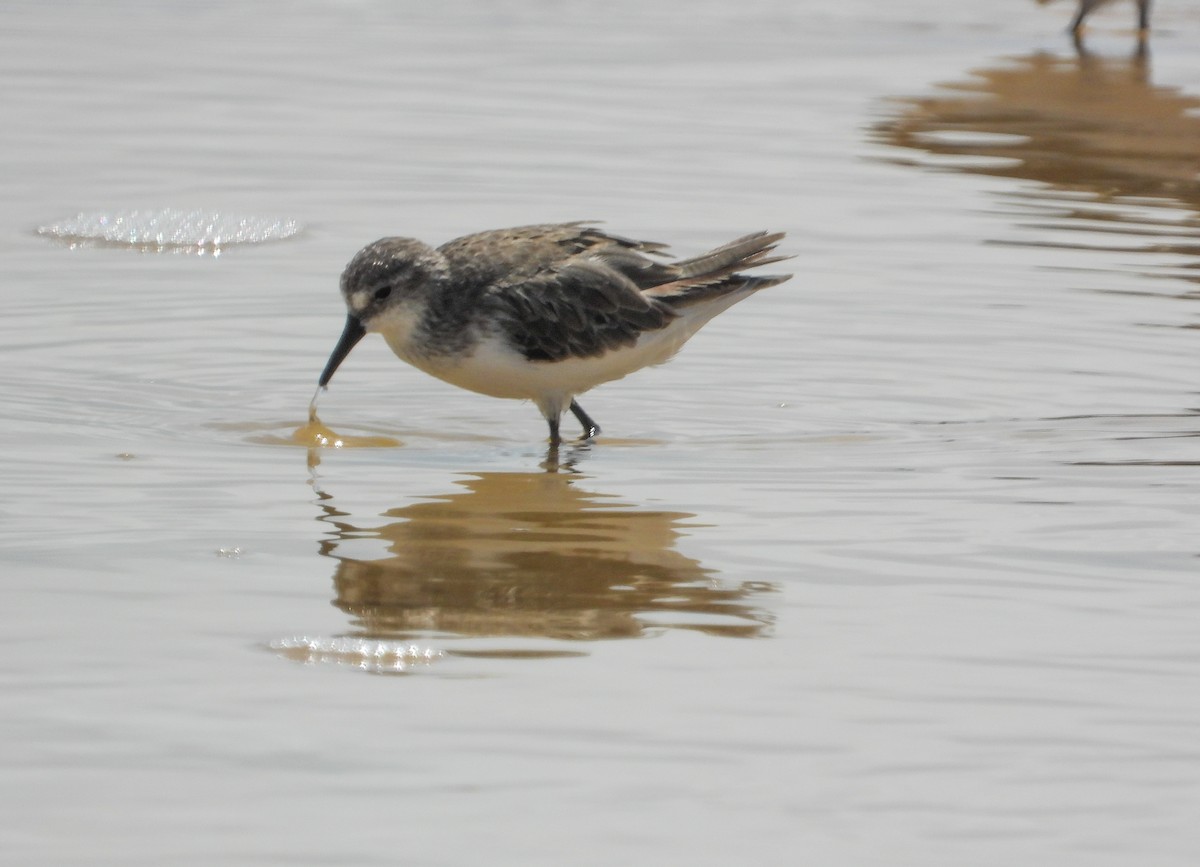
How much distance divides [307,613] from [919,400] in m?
3.23

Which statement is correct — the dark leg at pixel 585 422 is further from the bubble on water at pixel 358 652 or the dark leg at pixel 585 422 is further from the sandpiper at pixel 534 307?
the bubble on water at pixel 358 652

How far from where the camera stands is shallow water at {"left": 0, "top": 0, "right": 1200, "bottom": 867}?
3.67m

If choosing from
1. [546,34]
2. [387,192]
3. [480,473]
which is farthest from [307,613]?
[546,34]

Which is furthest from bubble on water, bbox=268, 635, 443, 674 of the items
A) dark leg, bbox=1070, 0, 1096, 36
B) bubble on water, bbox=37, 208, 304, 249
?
dark leg, bbox=1070, 0, 1096, 36

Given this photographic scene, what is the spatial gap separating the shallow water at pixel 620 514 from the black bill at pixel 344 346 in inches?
9.4

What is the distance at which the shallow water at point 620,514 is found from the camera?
3.67 meters

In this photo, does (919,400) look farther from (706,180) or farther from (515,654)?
(706,180)

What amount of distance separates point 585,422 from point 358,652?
2.88 m

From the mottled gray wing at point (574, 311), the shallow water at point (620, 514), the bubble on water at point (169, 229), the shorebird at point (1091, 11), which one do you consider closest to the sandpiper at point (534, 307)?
the mottled gray wing at point (574, 311)

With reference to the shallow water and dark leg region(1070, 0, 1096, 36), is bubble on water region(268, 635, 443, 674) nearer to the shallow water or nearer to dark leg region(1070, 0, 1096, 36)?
the shallow water

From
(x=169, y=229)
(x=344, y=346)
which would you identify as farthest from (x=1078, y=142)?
(x=344, y=346)

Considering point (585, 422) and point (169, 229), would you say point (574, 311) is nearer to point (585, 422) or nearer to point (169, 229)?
point (585, 422)

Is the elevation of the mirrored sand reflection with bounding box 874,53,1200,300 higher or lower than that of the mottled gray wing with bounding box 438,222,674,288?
lower

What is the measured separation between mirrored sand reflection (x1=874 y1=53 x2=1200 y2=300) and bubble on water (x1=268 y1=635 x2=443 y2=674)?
18.6 feet
